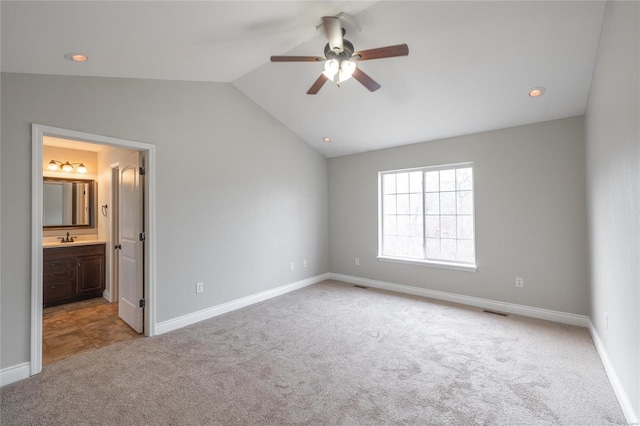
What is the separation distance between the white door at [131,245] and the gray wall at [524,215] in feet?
12.2

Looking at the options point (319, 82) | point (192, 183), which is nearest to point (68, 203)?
point (192, 183)

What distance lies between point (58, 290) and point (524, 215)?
21.6 feet

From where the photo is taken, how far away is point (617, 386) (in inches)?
80.9

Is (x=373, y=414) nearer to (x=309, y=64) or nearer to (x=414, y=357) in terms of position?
(x=414, y=357)

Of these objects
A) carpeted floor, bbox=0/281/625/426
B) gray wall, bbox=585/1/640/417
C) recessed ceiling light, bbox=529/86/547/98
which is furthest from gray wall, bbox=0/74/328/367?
gray wall, bbox=585/1/640/417

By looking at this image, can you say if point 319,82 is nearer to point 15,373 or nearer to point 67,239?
point 15,373

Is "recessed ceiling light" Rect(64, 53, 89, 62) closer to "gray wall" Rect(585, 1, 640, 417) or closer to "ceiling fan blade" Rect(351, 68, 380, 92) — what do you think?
"ceiling fan blade" Rect(351, 68, 380, 92)

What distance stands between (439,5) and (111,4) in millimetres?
2323

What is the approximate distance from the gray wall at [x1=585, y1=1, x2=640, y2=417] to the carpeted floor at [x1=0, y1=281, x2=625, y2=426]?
43 centimetres

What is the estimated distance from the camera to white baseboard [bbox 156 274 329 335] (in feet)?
10.7

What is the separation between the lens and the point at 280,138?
4676 mm

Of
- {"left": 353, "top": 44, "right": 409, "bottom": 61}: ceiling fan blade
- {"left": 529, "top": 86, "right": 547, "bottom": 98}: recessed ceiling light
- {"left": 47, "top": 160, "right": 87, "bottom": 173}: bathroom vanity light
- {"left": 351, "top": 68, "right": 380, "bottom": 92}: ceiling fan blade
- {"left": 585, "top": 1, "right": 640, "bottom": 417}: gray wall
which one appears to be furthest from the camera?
{"left": 47, "top": 160, "right": 87, "bottom": 173}: bathroom vanity light

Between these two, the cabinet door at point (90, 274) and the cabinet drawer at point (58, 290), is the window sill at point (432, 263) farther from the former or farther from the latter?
the cabinet drawer at point (58, 290)

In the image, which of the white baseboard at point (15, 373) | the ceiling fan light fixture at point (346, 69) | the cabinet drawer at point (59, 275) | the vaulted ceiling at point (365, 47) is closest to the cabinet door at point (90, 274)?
the cabinet drawer at point (59, 275)
